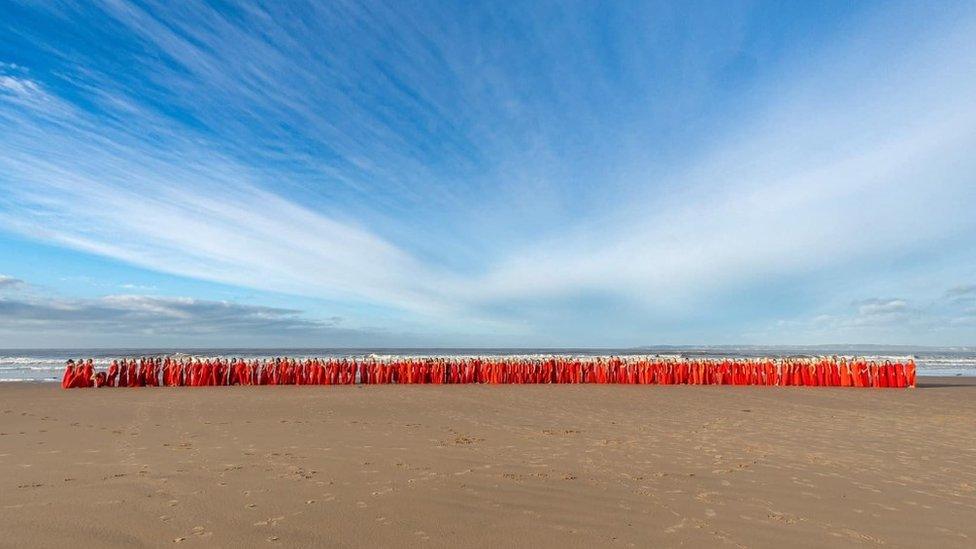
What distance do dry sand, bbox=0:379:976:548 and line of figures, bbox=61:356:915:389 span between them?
32.5 ft

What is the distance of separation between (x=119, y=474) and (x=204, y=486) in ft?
4.93

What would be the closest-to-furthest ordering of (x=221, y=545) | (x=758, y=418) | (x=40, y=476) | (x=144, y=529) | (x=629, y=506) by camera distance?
(x=221, y=545) → (x=144, y=529) → (x=629, y=506) → (x=40, y=476) → (x=758, y=418)

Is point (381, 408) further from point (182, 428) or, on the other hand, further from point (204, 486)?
point (204, 486)

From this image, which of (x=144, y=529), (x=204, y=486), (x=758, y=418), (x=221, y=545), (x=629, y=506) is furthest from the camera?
(x=758, y=418)

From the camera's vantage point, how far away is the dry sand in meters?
5.00

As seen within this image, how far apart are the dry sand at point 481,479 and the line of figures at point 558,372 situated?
9903 millimetres

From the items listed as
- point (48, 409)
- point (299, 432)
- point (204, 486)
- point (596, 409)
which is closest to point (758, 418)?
point (596, 409)

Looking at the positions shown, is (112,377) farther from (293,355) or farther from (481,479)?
(293,355)

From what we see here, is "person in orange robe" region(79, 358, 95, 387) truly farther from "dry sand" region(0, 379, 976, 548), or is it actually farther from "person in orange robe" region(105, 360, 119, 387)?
"dry sand" region(0, 379, 976, 548)

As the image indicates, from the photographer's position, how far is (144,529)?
4.90 metres

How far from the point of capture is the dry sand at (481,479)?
5000mm

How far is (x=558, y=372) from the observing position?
2605 centimetres

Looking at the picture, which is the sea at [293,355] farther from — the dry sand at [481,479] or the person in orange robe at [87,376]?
the dry sand at [481,479]

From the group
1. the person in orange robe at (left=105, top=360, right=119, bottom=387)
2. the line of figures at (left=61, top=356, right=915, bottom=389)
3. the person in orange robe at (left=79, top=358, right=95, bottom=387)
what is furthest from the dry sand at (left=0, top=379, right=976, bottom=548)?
the line of figures at (left=61, top=356, right=915, bottom=389)
